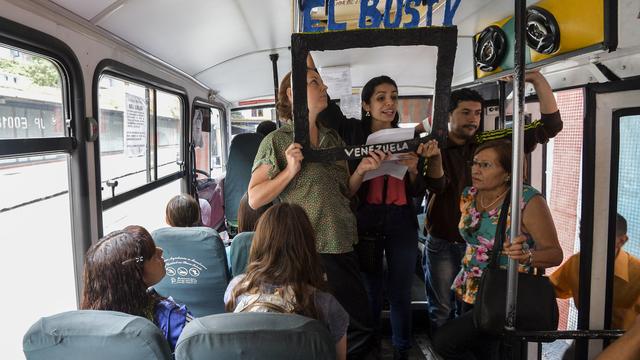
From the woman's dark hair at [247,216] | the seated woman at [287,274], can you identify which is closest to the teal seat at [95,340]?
the seated woman at [287,274]

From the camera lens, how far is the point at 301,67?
1.62 meters

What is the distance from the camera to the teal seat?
110cm

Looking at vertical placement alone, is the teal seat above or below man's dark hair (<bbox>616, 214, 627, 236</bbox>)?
below

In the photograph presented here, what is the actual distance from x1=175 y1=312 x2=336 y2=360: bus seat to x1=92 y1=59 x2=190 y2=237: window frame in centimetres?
154

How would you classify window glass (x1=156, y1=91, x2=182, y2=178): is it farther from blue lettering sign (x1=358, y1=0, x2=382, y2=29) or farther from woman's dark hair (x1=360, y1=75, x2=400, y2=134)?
blue lettering sign (x1=358, y1=0, x2=382, y2=29)

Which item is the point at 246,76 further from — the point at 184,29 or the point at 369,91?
the point at 369,91

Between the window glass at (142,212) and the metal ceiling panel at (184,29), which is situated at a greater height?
the metal ceiling panel at (184,29)

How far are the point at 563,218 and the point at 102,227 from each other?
118 inches

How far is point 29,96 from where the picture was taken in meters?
1.88

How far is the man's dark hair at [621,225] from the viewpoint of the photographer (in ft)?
6.21

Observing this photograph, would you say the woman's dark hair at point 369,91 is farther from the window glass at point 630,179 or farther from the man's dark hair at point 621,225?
the man's dark hair at point 621,225

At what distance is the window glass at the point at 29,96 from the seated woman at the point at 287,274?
1.11 meters

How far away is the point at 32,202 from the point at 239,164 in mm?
2151

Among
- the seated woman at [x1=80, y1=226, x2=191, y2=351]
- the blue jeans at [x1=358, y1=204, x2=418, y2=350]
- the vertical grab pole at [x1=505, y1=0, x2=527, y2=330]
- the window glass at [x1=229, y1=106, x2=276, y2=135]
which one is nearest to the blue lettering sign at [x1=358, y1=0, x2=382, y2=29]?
the vertical grab pole at [x1=505, y1=0, x2=527, y2=330]
